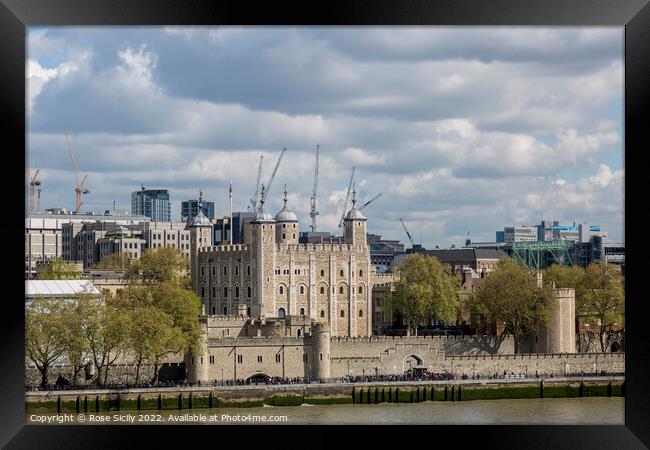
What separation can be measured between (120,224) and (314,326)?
59.5 metres

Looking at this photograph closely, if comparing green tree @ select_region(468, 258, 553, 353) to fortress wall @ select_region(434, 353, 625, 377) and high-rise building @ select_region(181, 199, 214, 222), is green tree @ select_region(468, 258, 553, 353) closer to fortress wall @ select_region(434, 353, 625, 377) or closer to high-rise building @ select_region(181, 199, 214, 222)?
fortress wall @ select_region(434, 353, 625, 377)

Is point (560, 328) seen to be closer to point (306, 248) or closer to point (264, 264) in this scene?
point (306, 248)

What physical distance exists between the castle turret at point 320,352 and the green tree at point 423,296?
1112 centimetres

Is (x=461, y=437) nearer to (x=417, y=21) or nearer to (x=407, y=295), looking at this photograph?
(x=417, y=21)

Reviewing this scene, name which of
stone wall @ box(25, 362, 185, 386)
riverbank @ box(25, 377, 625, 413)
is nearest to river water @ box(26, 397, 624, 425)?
riverbank @ box(25, 377, 625, 413)

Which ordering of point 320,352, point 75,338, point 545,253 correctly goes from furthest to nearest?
point 545,253 < point 320,352 < point 75,338

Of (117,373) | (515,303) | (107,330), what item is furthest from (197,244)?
(107,330)

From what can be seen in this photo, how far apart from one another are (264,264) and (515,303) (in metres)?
10.7

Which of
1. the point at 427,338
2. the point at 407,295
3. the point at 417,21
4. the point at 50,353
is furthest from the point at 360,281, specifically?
the point at 417,21

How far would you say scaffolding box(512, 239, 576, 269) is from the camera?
312 ft

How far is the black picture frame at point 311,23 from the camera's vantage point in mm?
17016

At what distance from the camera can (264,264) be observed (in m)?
55.3

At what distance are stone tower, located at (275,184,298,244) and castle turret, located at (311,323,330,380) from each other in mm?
13407

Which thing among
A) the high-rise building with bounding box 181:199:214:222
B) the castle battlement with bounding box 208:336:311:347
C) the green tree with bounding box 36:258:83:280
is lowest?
the castle battlement with bounding box 208:336:311:347
